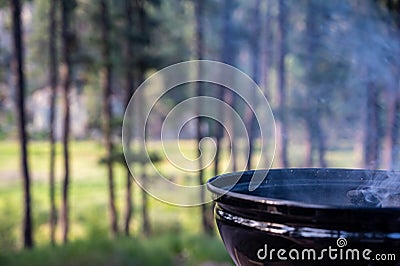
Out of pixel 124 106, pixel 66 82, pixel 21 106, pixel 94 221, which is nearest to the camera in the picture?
pixel 21 106

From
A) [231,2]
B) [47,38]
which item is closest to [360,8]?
[231,2]

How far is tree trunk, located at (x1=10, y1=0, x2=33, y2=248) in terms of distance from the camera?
294cm

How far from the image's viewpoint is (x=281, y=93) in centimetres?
371

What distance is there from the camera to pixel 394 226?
2.78 ft

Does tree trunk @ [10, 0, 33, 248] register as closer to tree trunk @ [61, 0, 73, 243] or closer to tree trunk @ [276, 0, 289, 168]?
tree trunk @ [61, 0, 73, 243]

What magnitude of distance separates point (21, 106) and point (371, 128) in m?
2.44

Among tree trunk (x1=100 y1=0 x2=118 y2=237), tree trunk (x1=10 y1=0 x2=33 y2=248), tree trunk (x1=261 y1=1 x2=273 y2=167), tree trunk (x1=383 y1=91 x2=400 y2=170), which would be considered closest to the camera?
tree trunk (x1=10 y1=0 x2=33 y2=248)

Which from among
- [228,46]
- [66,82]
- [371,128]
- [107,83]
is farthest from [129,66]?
[371,128]

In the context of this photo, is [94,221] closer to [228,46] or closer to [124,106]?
[124,106]

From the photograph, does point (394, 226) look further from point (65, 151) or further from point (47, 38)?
point (47, 38)

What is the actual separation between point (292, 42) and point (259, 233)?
3014mm

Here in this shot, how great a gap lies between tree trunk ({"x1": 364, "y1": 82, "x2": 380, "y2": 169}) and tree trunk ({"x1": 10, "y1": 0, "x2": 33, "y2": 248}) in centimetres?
232

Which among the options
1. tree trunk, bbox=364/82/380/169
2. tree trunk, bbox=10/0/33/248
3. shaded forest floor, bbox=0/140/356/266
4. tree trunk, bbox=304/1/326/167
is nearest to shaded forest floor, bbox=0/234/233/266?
shaded forest floor, bbox=0/140/356/266

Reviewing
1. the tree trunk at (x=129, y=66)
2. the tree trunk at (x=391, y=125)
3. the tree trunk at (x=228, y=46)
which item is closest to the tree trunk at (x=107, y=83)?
the tree trunk at (x=129, y=66)
